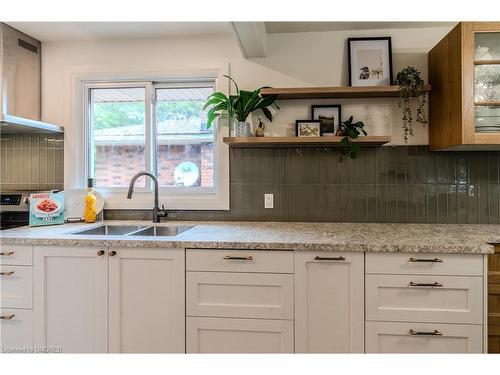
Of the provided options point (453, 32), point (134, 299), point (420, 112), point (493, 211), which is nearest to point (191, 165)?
point (134, 299)

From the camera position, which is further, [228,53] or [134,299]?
[228,53]

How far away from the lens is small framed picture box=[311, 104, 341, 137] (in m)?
2.33

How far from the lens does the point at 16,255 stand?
1847 millimetres

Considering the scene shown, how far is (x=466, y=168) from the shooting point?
7.50ft

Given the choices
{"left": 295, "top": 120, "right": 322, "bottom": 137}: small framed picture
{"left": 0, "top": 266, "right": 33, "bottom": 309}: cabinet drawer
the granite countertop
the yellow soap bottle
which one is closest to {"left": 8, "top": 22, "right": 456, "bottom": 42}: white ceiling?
{"left": 295, "top": 120, "right": 322, "bottom": 137}: small framed picture

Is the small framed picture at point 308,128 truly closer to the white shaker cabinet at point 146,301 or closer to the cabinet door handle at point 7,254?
the white shaker cabinet at point 146,301

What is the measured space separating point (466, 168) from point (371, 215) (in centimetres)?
71

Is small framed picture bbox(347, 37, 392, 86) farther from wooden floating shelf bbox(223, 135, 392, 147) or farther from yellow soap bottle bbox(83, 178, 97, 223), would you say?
yellow soap bottle bbox(83, 178, 97, 223)

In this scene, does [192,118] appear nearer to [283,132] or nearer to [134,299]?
[283,132]

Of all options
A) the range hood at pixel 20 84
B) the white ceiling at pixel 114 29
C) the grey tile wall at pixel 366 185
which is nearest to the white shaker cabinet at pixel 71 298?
the grey tile wall at pixel 366 185

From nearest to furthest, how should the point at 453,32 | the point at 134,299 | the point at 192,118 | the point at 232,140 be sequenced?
the point at 134,299 < the point at 453,32 < the point at 232,140 < the point at 192,118

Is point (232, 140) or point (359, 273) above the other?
point (232, 140)

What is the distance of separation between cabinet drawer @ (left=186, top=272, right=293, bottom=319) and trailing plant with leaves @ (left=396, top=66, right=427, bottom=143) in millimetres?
1382

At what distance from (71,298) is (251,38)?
71.5 inches
